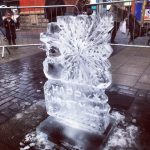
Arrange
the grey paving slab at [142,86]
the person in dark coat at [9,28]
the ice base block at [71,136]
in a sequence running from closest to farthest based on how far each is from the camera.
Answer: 1. the ice base block at [71,136]
2. the grey paving slab at [142,86]
3. the person in dark coat at [9,28]


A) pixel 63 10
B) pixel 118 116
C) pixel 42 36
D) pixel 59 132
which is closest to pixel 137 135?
pixel 118 116

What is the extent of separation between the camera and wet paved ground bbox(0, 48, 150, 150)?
278cm

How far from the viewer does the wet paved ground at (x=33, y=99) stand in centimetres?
278

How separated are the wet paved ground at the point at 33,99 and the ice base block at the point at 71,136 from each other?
263 mm

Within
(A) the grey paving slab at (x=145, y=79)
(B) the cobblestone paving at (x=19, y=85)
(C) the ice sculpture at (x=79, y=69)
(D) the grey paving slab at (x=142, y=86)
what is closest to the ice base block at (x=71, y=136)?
(C) the ice sculpture at (x=79, y=69)

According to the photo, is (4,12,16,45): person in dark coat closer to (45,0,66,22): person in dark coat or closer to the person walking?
(45,0,66,22): person in dark coat

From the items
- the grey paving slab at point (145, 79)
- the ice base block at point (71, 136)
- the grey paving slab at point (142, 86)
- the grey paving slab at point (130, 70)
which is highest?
the grey paving slab at point (130, 70)

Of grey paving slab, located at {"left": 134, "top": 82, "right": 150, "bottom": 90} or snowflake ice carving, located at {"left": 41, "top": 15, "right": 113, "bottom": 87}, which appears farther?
grey paving slab, located at {"left": 134, "top": 82, "right": 150, "bottom": 90}

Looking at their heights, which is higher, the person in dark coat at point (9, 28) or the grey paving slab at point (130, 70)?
the person in dark coat at point (9, 28)

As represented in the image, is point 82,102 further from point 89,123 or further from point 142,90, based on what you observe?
point 142,90

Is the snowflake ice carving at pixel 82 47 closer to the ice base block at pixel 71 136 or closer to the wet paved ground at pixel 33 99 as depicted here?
the ice base block at pixel 71 136

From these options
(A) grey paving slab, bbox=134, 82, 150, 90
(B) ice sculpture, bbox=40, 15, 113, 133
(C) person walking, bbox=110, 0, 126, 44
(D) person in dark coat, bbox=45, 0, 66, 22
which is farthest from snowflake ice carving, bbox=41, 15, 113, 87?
(C) person walking, bbox=110, 0, 126, 44

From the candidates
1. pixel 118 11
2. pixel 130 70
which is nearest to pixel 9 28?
pixel 118 11

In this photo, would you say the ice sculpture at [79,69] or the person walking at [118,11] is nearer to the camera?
the ice sculpture at [79,69]
